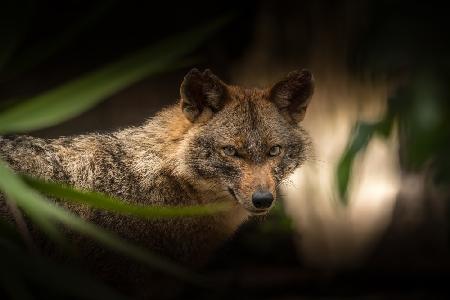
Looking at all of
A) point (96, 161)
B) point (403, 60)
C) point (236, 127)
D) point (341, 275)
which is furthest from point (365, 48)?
point (341, 275)

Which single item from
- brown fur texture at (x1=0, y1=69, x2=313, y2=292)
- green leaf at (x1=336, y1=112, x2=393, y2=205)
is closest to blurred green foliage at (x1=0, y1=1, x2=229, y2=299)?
green leaf at (x1=336, y1=112, x2=393, y2=205)

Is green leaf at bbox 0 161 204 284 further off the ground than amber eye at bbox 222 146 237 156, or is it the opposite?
amber eye at bbox 222 146 237 156

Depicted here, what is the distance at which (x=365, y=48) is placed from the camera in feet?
7.85

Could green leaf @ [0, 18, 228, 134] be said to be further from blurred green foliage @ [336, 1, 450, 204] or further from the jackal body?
the jackal body

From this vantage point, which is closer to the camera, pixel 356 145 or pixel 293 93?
pixel 356 145

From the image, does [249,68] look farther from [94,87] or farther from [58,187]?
[58,187]

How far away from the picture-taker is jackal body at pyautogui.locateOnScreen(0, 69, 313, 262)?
3.98m

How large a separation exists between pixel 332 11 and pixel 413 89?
523cm

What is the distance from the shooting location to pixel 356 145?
239 cm

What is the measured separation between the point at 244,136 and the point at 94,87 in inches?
59.8

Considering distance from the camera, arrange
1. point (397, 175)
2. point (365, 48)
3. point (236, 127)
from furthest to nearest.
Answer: point (397, 175)
point (236, 127)
point (365, 48)

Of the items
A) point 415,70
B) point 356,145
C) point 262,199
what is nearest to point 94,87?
point 356,145

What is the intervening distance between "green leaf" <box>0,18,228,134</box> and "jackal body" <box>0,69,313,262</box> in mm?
1284

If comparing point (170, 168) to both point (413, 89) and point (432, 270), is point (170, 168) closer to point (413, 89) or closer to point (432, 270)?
point (413, 89)
